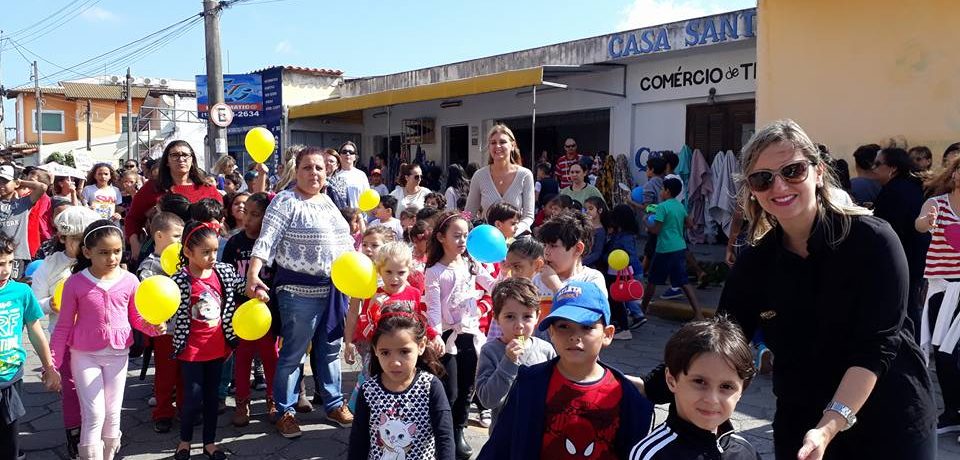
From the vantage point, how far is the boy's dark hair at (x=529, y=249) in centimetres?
394

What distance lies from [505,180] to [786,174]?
3146 millimetres

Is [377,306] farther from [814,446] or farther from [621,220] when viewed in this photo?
[621,220]

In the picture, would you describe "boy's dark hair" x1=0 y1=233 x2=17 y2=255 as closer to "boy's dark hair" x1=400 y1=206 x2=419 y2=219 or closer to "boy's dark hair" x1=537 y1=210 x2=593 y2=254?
"boy's dark hair" x1=537 y1=210 x2=593 y2=254

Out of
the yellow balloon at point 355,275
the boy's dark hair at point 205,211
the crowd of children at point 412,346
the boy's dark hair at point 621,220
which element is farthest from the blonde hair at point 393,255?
the boy's dark hair at point 621,220

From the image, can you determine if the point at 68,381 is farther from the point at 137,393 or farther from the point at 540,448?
the point at 540,448

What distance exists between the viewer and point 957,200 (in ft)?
15.1

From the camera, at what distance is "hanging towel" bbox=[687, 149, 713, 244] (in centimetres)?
1085

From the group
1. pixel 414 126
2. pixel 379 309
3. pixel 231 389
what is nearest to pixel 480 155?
pixel 414 126

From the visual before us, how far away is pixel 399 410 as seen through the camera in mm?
3068

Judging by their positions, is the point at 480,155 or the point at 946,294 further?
the point at 480,155

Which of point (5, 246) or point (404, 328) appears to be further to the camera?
point (5, 246)

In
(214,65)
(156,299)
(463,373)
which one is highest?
(214,65)

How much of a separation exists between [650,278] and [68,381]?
5.57m

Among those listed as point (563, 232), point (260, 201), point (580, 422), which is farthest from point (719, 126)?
point (580, 422)
